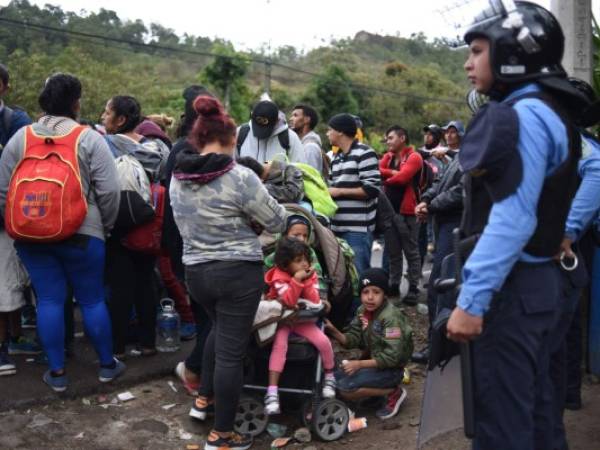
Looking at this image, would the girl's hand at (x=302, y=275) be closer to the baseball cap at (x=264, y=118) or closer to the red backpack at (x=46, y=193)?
the red backpack at (x=46, y=193)

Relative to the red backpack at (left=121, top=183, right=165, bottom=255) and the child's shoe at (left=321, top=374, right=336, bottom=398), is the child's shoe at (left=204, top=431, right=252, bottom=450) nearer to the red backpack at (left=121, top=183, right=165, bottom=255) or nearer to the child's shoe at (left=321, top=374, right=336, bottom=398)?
the child's shoe at (left=321, top=374, right=336, bottom=398)

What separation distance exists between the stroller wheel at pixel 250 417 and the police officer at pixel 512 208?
5.93ft

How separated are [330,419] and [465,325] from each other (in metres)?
1.95

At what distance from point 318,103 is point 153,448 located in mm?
34347

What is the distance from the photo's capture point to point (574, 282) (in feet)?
12.1

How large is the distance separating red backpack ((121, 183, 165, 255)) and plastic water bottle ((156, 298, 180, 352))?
23.8 inches

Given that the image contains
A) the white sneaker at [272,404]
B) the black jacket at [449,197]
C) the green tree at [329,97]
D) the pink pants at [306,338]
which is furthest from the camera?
the green tree at [329,97]

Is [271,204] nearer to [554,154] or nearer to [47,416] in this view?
[554,154]

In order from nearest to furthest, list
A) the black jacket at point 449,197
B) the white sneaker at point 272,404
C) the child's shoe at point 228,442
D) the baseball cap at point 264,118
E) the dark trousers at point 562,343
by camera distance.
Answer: the dark trousers at point 562,343
the child's shoe at point 228,442
the white sneaker at point 272,404
the black jacket at point 449,197
the baseball cap at point 264,118

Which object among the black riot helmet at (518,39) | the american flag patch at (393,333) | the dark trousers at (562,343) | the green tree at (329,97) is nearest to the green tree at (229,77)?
the green tree at (329,97)

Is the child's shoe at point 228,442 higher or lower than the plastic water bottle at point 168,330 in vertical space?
lower

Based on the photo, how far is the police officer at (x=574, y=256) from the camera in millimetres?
3318

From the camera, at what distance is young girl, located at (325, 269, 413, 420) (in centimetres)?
444

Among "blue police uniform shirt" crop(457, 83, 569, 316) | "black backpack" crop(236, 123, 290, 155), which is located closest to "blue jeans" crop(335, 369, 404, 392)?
"blue police uniform shirt" crop(457, 83, 569, 316)
